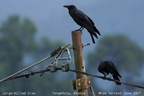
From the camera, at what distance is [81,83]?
9.84 meters

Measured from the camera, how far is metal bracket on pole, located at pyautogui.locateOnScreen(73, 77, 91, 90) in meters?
9.75

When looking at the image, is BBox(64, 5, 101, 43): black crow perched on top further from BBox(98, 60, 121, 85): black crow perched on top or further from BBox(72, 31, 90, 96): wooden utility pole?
BBox(72, 31, 90, 96): wooden utility pole

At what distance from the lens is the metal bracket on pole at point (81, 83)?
32.0 ft

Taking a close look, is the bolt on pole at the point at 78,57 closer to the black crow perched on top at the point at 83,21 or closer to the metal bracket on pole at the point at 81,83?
the metal bracket on pole at the point at 81,83

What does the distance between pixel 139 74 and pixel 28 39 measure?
70.0 feet

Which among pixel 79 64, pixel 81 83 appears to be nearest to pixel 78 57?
pixel 79 64

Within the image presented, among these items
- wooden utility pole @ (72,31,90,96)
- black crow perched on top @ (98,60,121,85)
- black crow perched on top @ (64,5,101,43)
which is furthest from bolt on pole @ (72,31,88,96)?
black crow perched on top @ (64,5,101,43)

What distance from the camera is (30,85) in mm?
64625

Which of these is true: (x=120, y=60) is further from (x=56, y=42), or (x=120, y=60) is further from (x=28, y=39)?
(x=28, y=39)

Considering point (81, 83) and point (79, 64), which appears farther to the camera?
point (79, 64)

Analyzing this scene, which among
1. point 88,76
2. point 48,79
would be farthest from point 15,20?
point 88,76

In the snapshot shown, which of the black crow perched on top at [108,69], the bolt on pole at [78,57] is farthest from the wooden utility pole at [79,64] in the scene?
the black crow perched on top at [108,69]

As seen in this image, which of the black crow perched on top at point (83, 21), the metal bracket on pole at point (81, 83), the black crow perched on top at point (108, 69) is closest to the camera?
the metal bracket on pole at point (81, 83)

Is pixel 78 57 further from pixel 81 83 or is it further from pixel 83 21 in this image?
pixel 83 21
